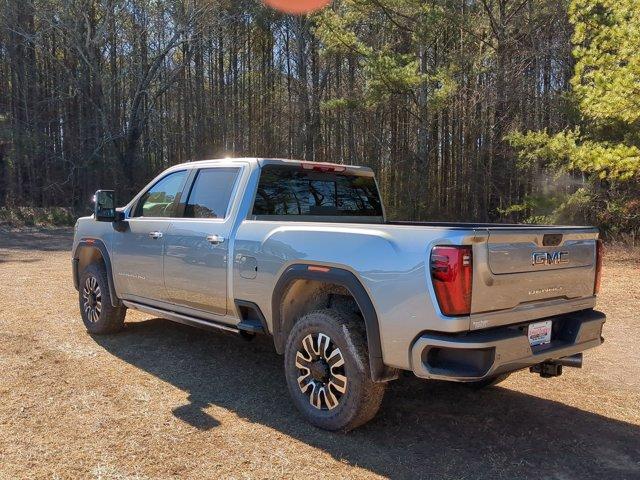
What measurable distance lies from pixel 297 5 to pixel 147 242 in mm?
20771

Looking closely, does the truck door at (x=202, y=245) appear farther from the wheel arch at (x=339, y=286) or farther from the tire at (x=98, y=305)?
the tire at (x=98, y=305)

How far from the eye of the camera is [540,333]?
146 inches

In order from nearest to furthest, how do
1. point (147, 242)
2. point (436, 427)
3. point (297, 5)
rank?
point (436, 427) < point (147, 242) < point (297, 5)

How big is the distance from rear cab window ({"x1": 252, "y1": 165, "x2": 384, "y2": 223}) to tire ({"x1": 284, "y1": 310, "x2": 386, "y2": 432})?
124cm

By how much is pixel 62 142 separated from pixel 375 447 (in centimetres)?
2723

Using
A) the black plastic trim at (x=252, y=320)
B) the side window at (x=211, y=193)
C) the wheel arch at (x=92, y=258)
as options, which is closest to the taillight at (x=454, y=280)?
the black plastic trim at (x=252, y=320)

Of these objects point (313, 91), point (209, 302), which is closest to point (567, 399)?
point (209, 302)

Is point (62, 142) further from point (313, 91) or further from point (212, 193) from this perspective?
point (212, 193)

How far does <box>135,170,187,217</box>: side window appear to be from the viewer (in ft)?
18.3

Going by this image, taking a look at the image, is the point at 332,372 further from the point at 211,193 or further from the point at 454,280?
the point at 211,193

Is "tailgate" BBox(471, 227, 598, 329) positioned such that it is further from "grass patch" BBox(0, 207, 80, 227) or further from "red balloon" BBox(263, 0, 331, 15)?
"grass patch" BBox(0, 207, 80, 227)

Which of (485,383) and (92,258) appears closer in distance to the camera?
(485,383)

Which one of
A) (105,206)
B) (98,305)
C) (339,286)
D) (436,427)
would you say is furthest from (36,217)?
(436,427)

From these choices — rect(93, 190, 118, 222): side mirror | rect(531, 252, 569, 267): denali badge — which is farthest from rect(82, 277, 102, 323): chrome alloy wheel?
rect(531, 252, 569, 267): denali badge
